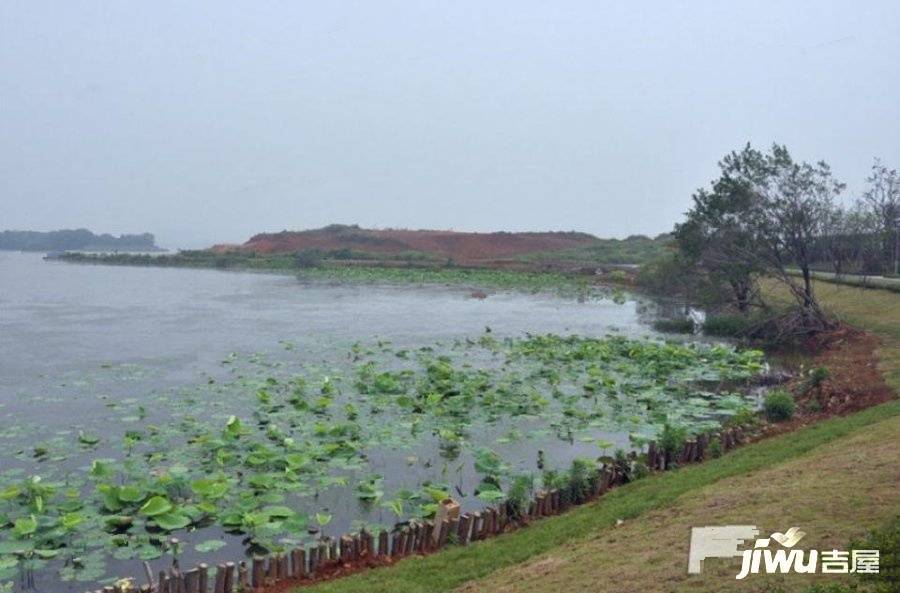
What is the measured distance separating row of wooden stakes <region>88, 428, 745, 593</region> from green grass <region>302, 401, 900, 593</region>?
0.25 m

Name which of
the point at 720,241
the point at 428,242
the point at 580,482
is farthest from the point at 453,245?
the point at 580,482

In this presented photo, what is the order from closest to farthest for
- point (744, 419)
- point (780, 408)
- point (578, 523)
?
point (578, 523)
point (744, 419)
point (780, 408)

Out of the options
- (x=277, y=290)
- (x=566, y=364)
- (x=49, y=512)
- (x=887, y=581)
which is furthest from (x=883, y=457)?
(x=277, y=290)

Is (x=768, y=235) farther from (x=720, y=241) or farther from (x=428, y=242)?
(x=428, y=242)

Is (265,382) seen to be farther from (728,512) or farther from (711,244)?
(711,244)

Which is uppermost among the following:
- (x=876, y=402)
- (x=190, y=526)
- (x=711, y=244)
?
(x=711, y=244)

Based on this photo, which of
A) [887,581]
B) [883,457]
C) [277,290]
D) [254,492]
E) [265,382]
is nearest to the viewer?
[887,581]

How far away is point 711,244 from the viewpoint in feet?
88.3

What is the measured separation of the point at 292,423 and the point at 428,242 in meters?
78.5

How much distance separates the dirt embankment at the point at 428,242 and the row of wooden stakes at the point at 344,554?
7056 centimetres

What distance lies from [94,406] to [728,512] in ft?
38.1

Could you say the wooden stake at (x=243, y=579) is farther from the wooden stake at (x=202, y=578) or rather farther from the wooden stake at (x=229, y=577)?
the wooden stake at (x=202, y=578)

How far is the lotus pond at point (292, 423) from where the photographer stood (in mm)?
8523

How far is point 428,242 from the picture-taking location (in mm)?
91188
